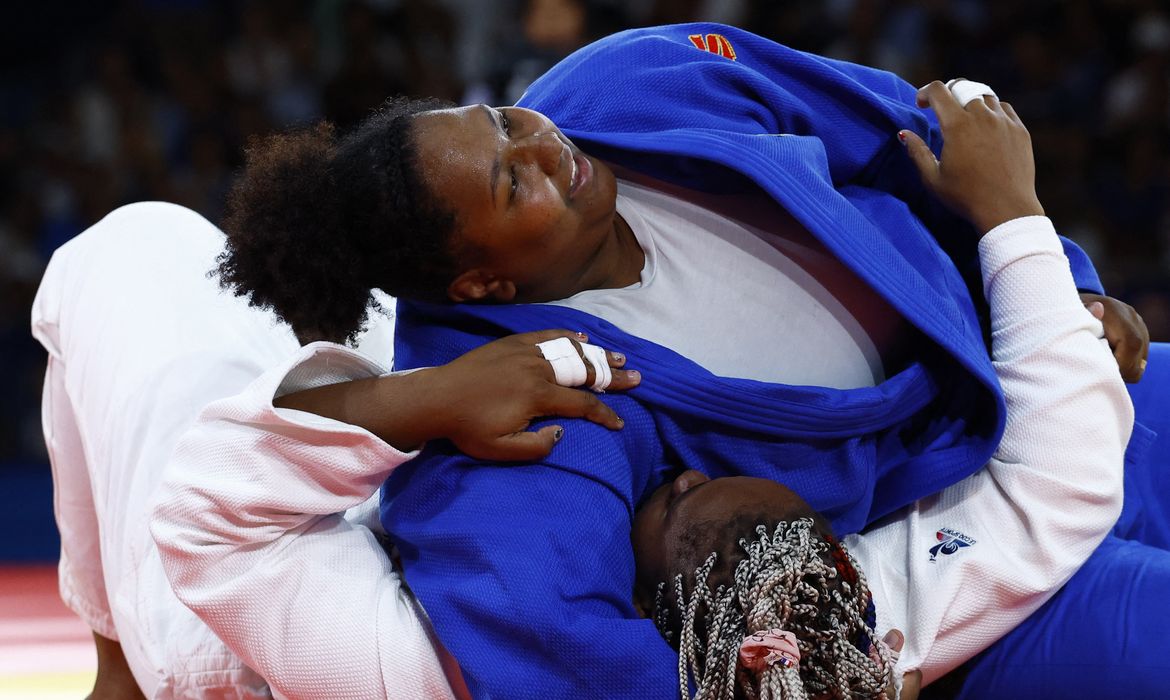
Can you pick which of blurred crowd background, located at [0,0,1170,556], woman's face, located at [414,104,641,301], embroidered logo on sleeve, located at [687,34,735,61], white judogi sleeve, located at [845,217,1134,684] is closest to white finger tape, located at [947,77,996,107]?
white judogi sleeve, located at [845,217,1134,684]

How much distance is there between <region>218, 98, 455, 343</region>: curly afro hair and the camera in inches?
59.8

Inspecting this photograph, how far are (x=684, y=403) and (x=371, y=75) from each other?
11.4 ft

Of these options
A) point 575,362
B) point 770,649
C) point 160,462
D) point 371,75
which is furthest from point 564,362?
point 371,75

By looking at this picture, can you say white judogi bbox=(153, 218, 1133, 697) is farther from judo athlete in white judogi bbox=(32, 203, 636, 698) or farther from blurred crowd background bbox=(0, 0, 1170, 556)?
blurred crowd background bbox=(0, 0, 1170, 556)

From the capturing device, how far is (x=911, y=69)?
498 centimetres

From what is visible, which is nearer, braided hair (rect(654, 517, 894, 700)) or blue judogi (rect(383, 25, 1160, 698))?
braided hair (rect(654, 517, 894, 700))

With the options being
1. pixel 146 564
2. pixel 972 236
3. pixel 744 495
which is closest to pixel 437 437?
pixel 744 495

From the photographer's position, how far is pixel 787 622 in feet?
4.21

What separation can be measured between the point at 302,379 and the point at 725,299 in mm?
555

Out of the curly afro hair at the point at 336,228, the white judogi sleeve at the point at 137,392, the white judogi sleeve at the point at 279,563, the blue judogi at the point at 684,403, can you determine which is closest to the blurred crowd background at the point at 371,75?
the white judogi sleeve at the point at 137,392

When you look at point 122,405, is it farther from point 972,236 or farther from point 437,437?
point 972,236

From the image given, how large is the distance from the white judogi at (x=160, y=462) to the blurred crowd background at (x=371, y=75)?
2475 mm

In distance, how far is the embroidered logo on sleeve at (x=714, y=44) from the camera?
6.11ft

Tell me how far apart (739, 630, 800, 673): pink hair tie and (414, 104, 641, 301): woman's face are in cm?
56
